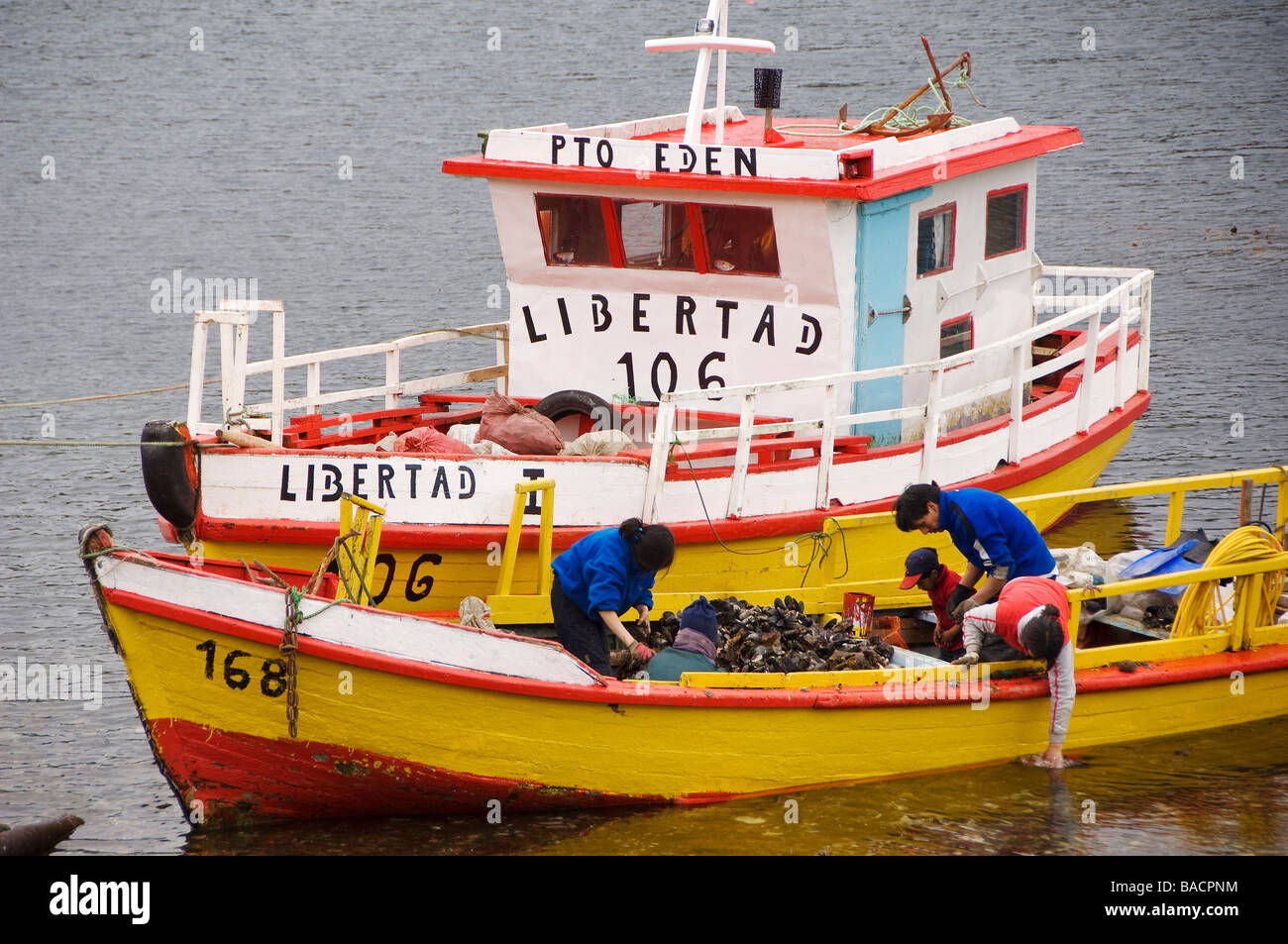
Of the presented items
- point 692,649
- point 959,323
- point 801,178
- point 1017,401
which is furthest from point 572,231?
point 692,649

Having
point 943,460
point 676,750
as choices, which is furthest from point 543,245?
point 676,750

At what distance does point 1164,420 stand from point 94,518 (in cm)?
1170

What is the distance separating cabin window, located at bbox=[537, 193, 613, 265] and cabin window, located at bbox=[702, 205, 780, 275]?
79 cm

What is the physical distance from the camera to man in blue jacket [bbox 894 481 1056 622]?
9.29 m

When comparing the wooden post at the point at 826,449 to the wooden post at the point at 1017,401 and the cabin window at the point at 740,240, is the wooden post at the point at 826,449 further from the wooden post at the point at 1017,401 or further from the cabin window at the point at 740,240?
the wooden post at the point at 1017,401

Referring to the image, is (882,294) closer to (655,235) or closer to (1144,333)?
(655,235)

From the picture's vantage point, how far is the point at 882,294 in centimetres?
1151

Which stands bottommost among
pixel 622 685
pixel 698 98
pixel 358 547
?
pixel 622 685

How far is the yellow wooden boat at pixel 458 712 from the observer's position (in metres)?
8.27

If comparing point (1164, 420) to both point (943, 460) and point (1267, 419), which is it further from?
point (943, 460)

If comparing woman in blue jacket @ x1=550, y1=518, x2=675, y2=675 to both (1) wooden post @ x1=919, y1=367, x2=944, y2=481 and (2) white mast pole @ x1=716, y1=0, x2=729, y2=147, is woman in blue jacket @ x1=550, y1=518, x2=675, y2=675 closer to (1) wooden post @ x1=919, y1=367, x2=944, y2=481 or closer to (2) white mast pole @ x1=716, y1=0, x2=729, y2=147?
(1) wooden post @ x1=919, y1=367, x2=944, y2=481

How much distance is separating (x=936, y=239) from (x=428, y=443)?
4111 millimetres

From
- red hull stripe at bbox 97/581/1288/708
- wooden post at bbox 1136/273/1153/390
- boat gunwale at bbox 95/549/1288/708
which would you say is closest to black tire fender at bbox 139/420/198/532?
boat gunwale at bbox 95/549/1288/708

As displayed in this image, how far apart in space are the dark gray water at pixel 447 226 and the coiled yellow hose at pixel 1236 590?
2.52 ft
